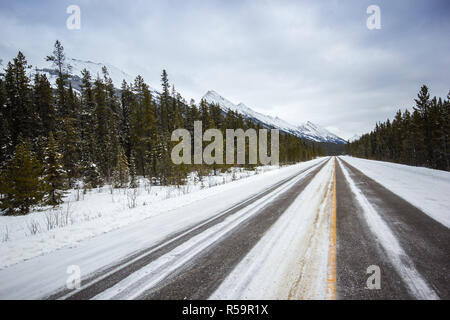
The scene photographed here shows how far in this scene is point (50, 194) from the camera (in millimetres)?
12094

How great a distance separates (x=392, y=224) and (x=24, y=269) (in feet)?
25.8

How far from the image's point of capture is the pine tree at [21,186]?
10346mm

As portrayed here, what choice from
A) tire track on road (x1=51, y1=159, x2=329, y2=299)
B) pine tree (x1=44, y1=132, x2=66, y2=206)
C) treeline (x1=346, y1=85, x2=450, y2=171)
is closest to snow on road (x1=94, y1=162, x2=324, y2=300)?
tire track on road (x1=51, y1=159, x2=329, y2=299)

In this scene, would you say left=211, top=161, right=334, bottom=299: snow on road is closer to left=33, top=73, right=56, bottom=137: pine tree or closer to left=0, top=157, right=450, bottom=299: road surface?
left=0, top=157, right=450, bottom=299: road surface

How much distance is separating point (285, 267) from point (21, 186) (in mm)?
14934

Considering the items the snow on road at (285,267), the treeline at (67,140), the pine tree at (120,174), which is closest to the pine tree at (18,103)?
the treeline at (67,140)

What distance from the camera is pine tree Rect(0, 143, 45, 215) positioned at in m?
10.3

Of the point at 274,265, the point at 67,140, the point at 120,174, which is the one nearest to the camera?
the point at 274,265

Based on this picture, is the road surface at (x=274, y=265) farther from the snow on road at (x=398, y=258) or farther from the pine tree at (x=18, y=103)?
the pine tree at (x=18, y=103)

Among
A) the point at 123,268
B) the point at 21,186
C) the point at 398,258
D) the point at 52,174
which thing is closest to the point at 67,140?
the point at 52,174

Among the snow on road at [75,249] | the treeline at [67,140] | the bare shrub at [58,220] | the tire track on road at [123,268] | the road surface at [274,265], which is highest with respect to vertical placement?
the treeline at [67,140]

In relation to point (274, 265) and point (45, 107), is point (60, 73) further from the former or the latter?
point (274, 265)

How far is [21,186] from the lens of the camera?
1044 centimetres
